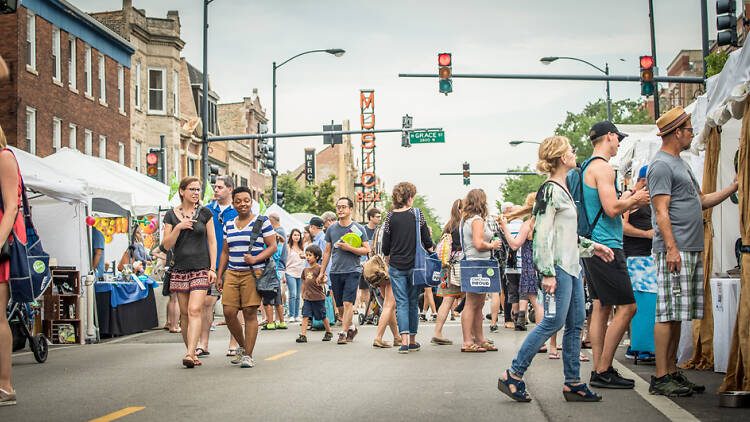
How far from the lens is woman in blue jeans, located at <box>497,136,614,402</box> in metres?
7.11

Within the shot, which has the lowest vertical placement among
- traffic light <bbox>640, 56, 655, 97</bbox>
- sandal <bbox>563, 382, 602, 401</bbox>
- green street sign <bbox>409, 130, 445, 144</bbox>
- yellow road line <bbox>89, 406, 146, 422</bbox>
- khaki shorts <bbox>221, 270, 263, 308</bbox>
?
yellow road line <bbox>89, 406, 146, 422</bbox>

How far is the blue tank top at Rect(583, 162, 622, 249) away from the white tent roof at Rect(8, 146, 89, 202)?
8.60 m

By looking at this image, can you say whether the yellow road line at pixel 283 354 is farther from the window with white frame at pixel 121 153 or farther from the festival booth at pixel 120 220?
the window with white frame at pixel 121 153

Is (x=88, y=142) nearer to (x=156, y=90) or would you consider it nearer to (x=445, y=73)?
(x=156, y=90)

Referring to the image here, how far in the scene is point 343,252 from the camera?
14195 mm

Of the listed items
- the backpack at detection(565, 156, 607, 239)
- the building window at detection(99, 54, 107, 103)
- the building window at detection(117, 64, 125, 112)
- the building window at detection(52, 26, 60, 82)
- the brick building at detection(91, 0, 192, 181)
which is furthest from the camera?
the brick building at detection(91, 0, 192, 181)

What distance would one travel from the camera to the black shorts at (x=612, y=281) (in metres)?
7.62

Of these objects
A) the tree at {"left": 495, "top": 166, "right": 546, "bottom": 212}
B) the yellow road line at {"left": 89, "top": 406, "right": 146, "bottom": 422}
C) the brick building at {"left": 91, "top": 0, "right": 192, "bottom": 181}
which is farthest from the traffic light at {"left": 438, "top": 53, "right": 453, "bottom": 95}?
the tree at {"left": 495, "top": 166, "right": 546, "bottom": 212}

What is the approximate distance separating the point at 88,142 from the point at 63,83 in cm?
301

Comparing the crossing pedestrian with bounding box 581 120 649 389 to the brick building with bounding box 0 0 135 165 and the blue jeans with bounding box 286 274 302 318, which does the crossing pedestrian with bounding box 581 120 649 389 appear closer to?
the blue jeans with bounding box 286 274 302 318

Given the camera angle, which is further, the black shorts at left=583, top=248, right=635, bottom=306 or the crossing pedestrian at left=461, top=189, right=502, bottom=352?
the crossing pedestrian at left=461, top=189, right=502, bottom=352

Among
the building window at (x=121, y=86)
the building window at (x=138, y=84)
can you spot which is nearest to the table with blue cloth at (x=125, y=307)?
the building window at (x=121, y=86)

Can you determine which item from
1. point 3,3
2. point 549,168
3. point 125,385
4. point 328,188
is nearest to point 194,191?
point 125,385

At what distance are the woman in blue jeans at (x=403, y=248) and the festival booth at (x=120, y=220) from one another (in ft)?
17.9
